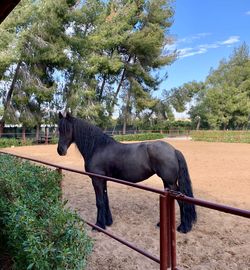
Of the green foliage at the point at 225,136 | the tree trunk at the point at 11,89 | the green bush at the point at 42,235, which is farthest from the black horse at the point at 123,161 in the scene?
the green foliage at the point at 225,136

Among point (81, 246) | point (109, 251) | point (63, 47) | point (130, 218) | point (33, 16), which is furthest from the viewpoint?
point (63, 47)

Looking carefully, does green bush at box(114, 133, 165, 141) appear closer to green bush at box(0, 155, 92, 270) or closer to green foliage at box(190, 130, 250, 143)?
green foliage at box(190, 130, 250, 143)

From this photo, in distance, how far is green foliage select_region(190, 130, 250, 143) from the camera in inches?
999

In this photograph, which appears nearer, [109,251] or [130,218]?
[109,251]

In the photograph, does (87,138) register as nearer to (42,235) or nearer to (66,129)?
(66,129)

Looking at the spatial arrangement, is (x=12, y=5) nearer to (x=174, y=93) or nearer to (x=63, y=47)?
(x=63, y=47)

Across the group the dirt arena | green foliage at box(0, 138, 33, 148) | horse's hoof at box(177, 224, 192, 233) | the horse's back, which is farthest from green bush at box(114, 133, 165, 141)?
horse's hoof at box(177, 224, 192, 233)

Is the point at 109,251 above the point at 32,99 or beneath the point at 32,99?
beneath

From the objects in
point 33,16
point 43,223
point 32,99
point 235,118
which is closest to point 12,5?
point 43,223

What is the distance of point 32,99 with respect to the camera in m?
22.3

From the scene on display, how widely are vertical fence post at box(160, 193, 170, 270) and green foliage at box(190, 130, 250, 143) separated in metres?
24.6

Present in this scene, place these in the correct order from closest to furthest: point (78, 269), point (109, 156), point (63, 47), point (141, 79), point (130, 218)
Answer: point (78, 269)
point (109, 156)
point (130, 218)
point (63, 47)
point (141, 79)

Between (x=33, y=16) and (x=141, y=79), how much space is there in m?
13.7

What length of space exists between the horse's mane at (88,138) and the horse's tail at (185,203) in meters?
1.04
